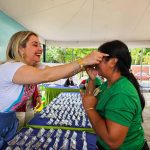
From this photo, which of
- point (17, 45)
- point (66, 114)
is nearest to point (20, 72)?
point (17, 45)

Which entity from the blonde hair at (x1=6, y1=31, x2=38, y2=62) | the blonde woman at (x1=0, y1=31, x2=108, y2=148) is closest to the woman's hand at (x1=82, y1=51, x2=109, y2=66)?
the blonde woman at (x1=0, y1=31, x2=108, y2=148)

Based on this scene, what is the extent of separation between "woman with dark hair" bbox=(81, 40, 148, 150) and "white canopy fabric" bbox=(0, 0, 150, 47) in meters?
2.74

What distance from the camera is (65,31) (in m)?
6.16

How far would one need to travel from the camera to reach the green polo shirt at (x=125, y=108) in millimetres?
959

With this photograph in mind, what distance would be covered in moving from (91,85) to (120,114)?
1.46 feet

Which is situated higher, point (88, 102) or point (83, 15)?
point (83, 15)

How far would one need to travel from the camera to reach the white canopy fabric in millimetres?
3777

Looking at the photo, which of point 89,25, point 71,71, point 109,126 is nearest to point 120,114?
point 109,126

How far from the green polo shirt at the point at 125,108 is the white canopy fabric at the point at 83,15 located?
112 inches

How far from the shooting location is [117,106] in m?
0.97

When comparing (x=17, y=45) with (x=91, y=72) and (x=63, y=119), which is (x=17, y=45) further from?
(x=63, y=119)

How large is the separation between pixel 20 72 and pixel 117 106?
56cm

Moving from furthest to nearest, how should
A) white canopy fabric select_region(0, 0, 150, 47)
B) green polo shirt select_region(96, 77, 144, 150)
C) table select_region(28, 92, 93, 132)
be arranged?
white canopy fabric select_region(0, 0, 150, 47) → table select_region(28, 92, 93, 132) → green polo shirt select_region(96, 77, 144, 150)

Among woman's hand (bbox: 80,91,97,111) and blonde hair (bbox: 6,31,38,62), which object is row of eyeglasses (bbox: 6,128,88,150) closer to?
woman's hand (bbox: 80,91,97,111)
